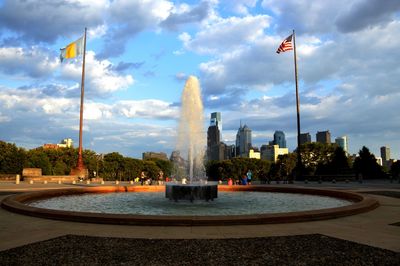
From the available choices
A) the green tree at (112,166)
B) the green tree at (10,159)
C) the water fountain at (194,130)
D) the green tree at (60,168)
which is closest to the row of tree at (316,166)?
the water fountain at (194,130)

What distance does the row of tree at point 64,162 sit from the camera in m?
69.8

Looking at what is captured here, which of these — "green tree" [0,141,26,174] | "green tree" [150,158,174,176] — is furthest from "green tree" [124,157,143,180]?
"green tree" [0,141,26,174]

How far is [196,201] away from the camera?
18.0m

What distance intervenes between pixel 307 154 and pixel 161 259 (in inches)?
2982

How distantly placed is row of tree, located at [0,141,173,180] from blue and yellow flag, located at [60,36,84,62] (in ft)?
67.4

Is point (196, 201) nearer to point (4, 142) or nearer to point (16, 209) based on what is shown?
point (16, 209)

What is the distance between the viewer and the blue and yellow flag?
4450 centimetres

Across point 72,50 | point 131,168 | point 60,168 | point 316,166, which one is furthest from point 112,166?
point 72,50

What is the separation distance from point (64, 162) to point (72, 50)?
50.1m

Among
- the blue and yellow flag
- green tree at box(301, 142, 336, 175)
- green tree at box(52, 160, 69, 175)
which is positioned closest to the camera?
the blue and yellow flag

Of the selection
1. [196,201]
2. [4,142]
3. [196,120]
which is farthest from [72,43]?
[4,142]

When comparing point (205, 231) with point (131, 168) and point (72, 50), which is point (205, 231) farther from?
point (131, 168)

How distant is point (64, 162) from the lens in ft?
288

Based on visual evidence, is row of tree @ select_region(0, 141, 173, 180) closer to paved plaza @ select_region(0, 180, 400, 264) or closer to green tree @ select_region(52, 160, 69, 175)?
green tree @ select_region(52, 160, 69, 175)
